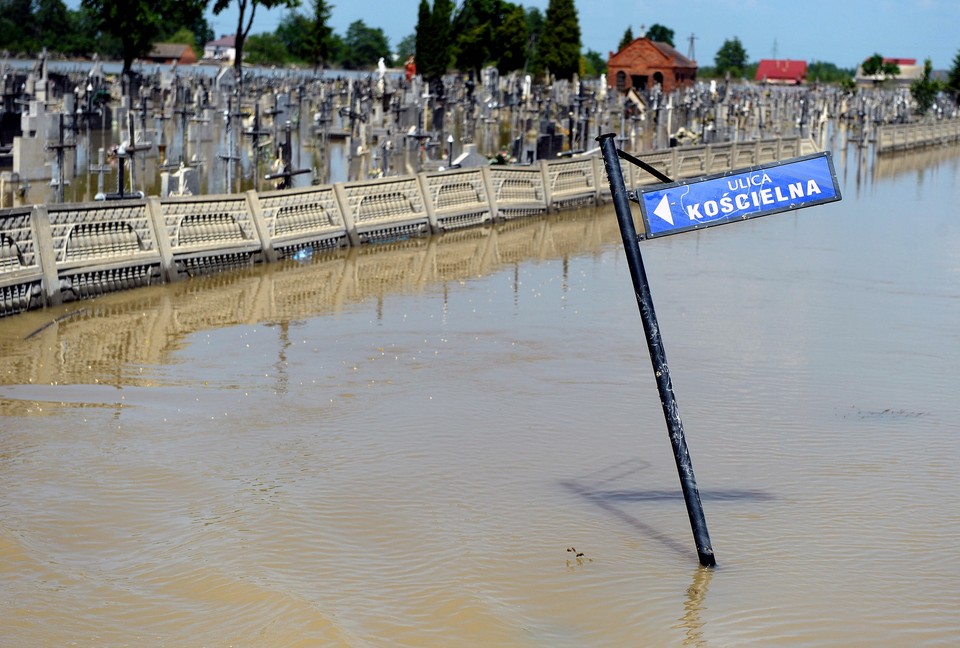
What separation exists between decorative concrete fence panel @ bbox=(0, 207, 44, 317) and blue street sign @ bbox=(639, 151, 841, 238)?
907 cm

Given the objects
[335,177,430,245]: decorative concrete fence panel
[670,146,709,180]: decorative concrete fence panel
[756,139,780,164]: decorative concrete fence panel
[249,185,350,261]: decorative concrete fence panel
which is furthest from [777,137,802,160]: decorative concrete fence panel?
[249,185,350,261]: decorative concrete fence panel

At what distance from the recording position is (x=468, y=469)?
28.3 feet

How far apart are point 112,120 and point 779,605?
148 ft

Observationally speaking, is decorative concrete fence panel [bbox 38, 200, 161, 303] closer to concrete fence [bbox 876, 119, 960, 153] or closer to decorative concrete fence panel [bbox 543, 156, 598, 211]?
decorative concrete fence panel [bbox 543, 156, 598, 211]

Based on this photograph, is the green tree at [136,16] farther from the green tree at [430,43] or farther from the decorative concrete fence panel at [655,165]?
the decorative concrete fence panel at [655,165]

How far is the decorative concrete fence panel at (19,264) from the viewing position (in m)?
13.5

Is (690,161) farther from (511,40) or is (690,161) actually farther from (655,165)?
(511,40)

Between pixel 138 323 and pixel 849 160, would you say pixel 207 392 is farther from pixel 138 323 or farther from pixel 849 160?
pixel 849 160

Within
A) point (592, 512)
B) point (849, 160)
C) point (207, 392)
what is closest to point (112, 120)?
point (849, 160)

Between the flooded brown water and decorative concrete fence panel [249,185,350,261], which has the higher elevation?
decorative concrete fence panel [249,185,350,261]

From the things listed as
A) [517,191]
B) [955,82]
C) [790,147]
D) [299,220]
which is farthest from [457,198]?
[955,82]

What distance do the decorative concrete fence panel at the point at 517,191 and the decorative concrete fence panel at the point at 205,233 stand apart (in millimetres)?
7085

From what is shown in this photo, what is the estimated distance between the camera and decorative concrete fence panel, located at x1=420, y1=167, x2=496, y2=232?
22000 mm

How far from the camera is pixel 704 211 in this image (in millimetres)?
6156
